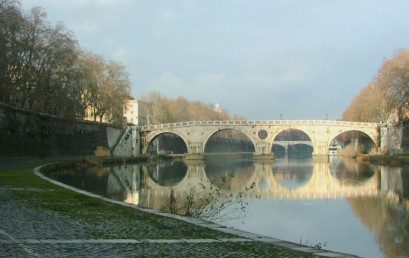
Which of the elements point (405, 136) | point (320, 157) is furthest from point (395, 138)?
point (320, 157)

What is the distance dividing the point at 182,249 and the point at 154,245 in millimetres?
413

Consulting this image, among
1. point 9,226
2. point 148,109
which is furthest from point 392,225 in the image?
point 148,109

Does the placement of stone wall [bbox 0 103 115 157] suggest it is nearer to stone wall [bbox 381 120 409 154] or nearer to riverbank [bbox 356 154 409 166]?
riverbank [bbox 356 154 409 166]

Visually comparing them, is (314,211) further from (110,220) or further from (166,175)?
(166,175)

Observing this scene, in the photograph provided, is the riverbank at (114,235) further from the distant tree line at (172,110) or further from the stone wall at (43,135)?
the distant tree line at (172,110)

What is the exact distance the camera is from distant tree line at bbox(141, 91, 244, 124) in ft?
266

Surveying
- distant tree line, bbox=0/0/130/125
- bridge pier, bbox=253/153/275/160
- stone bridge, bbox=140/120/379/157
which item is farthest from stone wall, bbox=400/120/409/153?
distant tree line, bbox=0/0/130/125

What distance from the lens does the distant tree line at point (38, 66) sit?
32094 mm

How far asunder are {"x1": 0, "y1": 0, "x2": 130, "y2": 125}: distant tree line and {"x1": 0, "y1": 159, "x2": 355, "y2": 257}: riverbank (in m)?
24.3

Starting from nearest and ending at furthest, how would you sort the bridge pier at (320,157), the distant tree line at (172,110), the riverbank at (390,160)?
the riverbank at (390,160)
the bridge pier at (320,157)
the distant tree line at (172,110)

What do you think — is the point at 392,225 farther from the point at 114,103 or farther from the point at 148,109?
the point at 148,109

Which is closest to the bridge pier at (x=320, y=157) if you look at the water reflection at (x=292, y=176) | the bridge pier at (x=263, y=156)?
the bridge pier at (x=263, y=156)

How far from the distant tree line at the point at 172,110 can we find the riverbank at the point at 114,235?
231ft

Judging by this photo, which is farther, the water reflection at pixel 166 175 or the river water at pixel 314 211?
the water reflection at pixel 166 175
